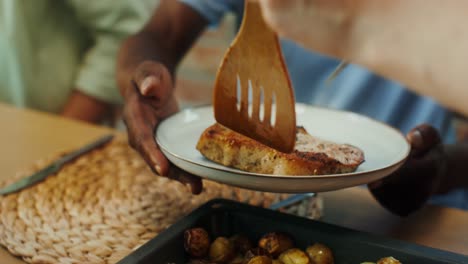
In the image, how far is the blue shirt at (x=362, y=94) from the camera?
5.61 ft

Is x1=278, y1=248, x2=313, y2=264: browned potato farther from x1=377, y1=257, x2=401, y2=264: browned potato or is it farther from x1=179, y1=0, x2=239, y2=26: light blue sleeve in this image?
x1=179, y1=0, x2=239, y2=26: light blue sleeve

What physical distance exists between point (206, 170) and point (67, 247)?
0.26 m

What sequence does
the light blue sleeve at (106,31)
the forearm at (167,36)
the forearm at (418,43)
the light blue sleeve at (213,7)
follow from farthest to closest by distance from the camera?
the light blue sleeve at (106,31) < the light blue sleeve at (213,7) < the forearm at (167,36) < the forearm at (418,43)

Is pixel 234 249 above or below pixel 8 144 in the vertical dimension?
above

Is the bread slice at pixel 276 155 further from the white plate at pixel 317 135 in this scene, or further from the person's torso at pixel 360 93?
the person's torso at pixel 360 93

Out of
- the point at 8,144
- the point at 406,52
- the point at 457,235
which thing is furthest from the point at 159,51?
the point at 406,52

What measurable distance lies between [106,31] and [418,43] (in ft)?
5.60

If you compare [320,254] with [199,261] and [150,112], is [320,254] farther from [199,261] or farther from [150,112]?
[150,112]

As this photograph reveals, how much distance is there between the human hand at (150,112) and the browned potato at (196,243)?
12cm

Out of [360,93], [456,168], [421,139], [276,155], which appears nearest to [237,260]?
[276,155]

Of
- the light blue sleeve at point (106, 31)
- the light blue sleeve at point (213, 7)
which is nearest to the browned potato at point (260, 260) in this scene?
the light blue sleeve at point (213, 7)

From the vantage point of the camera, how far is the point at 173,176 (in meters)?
0.90

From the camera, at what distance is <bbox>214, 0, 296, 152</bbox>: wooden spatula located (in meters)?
0.77

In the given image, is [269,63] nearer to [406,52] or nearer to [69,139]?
[406,52]
